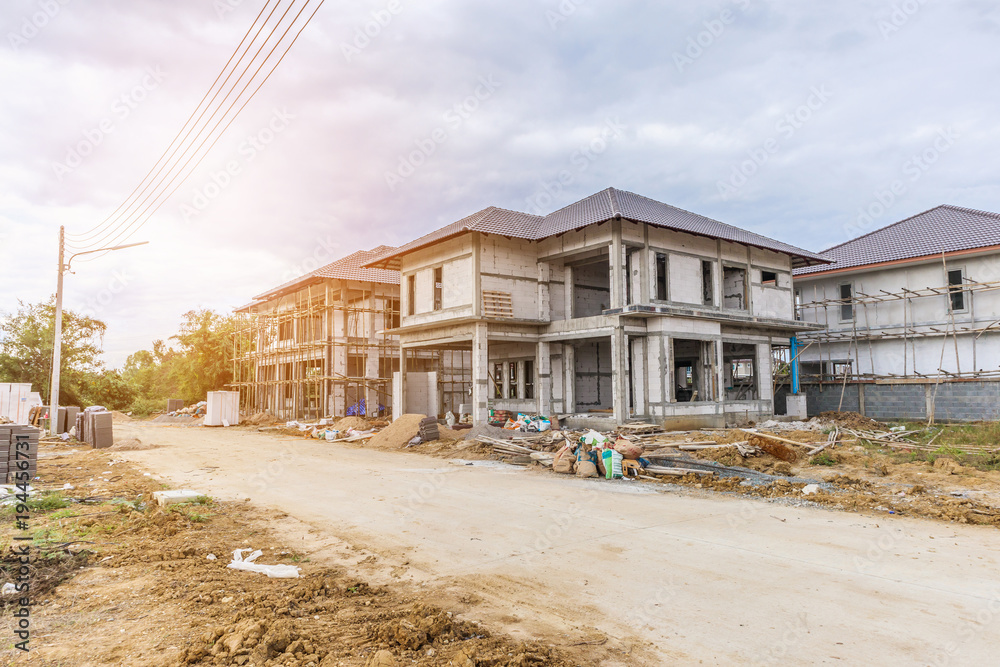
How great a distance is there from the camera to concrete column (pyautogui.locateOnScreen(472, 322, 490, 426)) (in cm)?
2145

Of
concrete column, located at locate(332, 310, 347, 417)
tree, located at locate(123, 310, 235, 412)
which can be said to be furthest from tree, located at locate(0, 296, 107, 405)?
concrete column, located at locate(332, 310, 347, 417)

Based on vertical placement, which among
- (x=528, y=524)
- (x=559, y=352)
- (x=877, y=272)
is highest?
(x=877, y=272)

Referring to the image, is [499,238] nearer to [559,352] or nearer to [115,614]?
[559,352]

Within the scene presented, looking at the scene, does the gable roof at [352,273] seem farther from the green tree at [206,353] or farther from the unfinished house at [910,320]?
the unfinished house at [910,320]

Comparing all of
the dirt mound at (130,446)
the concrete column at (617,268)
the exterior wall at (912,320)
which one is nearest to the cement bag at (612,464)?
the concrete column at (617,268)

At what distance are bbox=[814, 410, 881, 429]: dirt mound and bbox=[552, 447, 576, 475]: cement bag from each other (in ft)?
41.3

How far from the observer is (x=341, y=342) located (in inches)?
1280

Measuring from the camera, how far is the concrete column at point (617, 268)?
20.5 metres

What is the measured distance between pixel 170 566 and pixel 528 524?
4.38m

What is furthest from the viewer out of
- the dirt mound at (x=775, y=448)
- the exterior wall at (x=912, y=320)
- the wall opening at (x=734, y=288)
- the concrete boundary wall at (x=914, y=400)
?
the wall opening at (x=734, y=288)

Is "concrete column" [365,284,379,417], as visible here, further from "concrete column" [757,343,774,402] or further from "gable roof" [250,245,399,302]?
"concrete column" [757,343,774,402]

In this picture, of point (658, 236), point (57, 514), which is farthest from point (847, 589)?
point (658, 236)

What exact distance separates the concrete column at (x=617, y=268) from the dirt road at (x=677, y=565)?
9976 mm

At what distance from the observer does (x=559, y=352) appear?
2358cm
